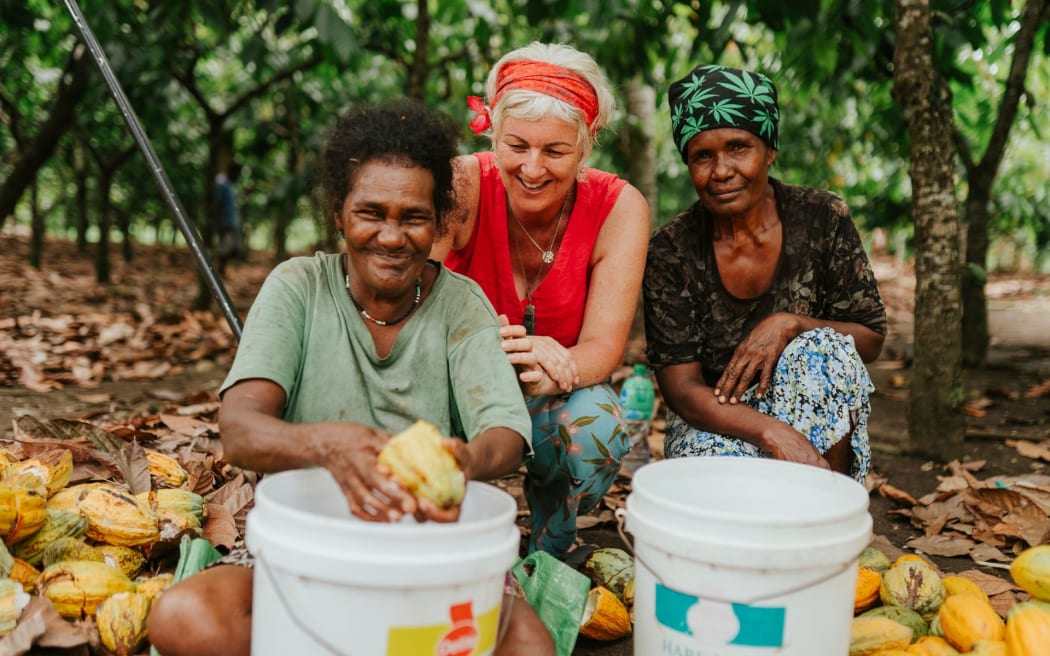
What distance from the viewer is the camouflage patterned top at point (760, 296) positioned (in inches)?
91.4

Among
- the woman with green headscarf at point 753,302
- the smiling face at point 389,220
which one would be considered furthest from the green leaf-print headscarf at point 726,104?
the smiling face at point 389,220

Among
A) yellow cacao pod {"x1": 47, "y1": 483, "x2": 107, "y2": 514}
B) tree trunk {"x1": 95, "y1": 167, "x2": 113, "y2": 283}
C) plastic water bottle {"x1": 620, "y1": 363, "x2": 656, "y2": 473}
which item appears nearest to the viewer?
yellow cacao pod {"x1": 47, "y1": 483, "x2": 107, "y2": 514}

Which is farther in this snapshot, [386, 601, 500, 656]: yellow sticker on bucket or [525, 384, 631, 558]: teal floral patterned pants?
[525, 384, 631, 558]: teal floral patterned pants

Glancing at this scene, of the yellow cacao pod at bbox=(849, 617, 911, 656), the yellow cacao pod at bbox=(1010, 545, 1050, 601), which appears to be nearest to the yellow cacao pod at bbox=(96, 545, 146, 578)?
the yellow cacao pod at bbox=(849, 617, 911, 656)

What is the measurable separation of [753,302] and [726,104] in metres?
0.54

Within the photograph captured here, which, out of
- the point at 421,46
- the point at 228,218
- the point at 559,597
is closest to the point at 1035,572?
the point at 559,597

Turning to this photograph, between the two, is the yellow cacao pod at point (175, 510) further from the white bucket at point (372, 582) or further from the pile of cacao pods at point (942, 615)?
the pile of cacao pods at point (942, 615)

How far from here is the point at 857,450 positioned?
2.22m

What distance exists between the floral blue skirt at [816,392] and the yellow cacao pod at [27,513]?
1.50 metres

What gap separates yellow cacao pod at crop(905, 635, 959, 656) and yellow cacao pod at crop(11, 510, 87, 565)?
1.73 meters

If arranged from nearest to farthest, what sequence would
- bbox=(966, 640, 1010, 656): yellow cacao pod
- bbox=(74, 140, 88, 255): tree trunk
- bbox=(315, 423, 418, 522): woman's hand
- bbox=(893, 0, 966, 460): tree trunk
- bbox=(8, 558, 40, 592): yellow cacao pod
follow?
bbox=(315, 423, 418, 522): woman's hand
bbox=(966, 640, 1010, 656): yellow cacao pod
bbox=(8, 558, 40, 592): yellow cacao pod
bbox=(893, 0, 966, 460): tree trunk
bbox=(74, 140, 88, 255): tree trunk

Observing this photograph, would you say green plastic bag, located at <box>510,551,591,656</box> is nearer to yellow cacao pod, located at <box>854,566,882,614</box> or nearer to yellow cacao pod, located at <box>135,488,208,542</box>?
yellow cacao pod, located at <box>854,566,882,614</box>

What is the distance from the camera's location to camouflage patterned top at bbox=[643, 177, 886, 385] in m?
2.32

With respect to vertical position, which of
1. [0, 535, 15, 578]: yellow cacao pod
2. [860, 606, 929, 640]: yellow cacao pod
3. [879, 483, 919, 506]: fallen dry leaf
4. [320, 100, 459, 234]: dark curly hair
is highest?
[320, 100, 459, 234]: dark curly hair
